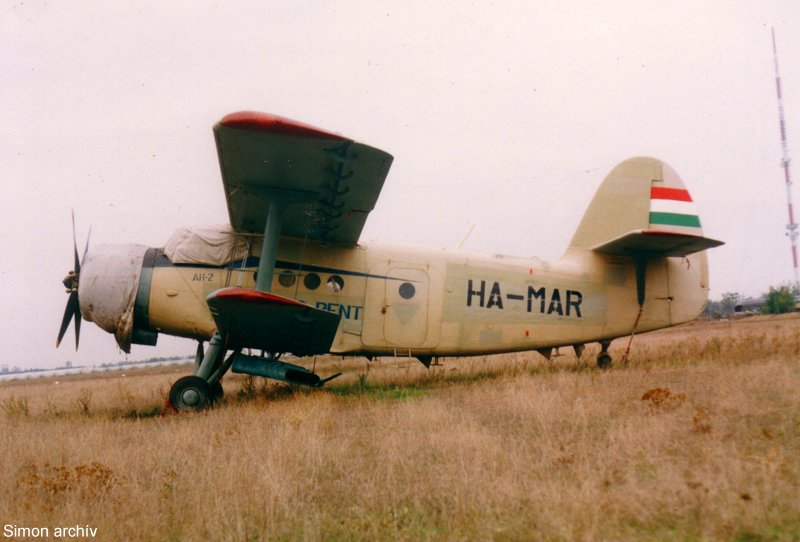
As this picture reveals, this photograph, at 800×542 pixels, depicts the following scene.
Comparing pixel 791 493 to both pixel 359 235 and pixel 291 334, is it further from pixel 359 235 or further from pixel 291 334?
pixel 359 235

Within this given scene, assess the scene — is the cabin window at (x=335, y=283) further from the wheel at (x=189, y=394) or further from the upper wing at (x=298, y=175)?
the wheel at (x=189, y=394)

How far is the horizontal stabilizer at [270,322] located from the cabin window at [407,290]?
1.55 metres

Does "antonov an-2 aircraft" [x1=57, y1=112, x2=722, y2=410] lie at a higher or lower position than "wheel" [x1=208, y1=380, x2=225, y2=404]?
higher

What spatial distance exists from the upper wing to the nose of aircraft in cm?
177

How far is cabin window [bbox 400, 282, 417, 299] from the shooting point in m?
8.77

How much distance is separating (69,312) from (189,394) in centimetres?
291

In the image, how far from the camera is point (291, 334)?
750cm

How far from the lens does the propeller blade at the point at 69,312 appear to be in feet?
27.5

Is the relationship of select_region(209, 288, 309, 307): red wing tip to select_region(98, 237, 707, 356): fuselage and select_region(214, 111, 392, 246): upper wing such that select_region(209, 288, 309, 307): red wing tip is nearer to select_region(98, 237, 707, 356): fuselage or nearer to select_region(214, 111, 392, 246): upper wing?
select_region(214, 111, 392, 246): upper wing
